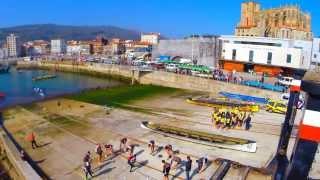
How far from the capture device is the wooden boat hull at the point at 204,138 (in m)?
21.3

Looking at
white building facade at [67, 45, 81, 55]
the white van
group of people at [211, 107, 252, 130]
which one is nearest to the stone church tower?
the white van

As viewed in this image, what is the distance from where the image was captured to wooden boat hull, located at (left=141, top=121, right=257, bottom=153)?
2133 centimetres

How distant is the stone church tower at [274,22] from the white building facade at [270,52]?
36.3 m

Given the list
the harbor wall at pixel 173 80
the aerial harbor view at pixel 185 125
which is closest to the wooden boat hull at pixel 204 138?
the aerial harbor view at pixel 185 125

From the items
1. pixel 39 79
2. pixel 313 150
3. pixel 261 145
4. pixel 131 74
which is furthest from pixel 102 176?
pixel 39 79

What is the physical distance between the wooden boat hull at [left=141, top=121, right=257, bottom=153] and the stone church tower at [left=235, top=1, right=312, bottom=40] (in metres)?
73.4

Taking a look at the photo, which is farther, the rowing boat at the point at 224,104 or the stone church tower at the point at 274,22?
the stone church tower at the point at 274,22

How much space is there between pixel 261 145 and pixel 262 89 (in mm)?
19896

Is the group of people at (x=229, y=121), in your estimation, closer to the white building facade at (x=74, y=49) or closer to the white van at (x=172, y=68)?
the white van at (x=172, y=68)

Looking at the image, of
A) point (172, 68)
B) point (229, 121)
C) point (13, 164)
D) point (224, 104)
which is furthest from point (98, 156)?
point (172, 68)

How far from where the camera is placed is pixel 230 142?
22156 mm

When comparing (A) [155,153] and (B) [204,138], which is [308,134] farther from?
(B) [204,138]

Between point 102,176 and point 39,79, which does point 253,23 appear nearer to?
point 39,79

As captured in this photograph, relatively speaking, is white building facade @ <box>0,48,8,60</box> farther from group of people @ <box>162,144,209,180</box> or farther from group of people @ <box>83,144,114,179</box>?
group of people @ <box>162,144,209,180</box>
